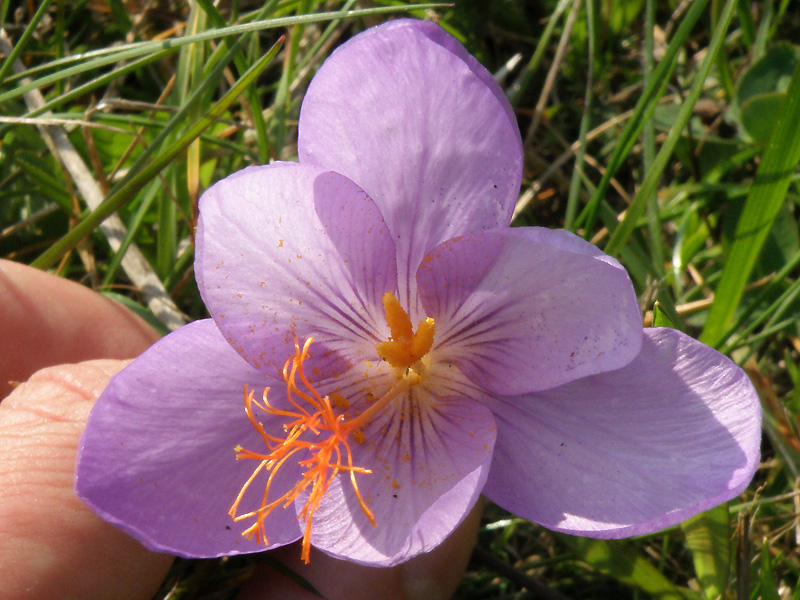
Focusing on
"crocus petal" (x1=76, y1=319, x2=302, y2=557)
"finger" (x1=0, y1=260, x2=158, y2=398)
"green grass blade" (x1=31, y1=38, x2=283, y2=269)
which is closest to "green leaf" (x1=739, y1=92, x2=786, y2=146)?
"green grass blade" (x1=31, y1=38, x2=283, y2=269)

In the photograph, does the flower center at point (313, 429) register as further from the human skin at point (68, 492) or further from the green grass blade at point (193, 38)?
the green grass blade at point (193, 38)

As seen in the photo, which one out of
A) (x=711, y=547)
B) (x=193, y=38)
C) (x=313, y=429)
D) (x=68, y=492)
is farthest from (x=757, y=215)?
(x=68, y=492)

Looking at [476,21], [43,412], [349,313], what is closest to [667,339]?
[349,313]

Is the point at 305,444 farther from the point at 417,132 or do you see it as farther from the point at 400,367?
the point at 417,132

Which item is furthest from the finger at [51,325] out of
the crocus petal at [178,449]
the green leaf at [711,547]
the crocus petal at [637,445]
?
the green leaf at [711,547]

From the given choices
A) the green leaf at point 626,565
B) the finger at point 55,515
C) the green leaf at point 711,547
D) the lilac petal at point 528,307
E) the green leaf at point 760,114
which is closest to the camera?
the lilac petal at point 528,307

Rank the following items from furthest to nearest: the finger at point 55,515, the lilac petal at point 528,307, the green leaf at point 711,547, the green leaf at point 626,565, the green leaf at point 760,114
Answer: the green leaf at point 760,114, the green leaf at point 626,565, the green leaf at point 711,547, the finger at point 55,515, the lilac petal at point 528,307

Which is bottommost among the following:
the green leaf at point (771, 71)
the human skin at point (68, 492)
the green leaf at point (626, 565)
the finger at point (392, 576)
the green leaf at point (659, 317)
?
the green leaf at point (626, 565)
